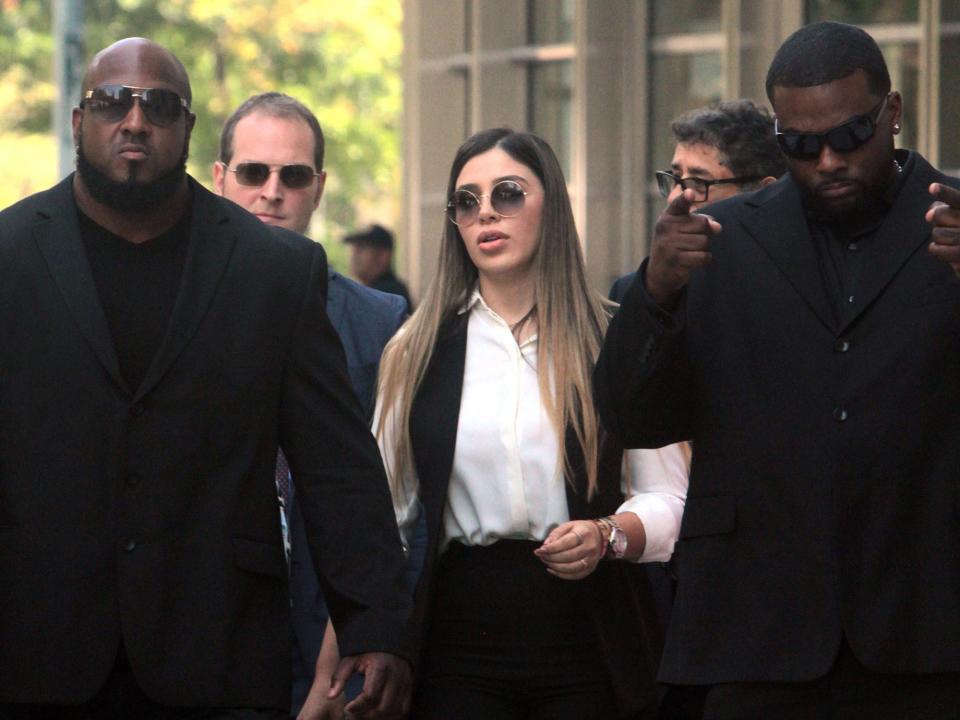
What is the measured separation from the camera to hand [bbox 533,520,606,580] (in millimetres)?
5113

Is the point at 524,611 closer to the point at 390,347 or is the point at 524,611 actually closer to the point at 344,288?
the point at 390,347

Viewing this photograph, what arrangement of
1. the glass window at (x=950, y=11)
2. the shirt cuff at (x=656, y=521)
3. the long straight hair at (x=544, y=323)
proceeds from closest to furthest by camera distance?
the shirt cuff at (x=656, y=521) < the long straight hair at (x=544, y=323) < the glass window at (x=950, y=11)

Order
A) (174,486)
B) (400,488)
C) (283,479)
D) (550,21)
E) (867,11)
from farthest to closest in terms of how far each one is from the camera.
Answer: (550,21) < (867,11) < (283,479) < (400,488) < (174,486)

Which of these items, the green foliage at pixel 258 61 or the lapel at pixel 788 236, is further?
the green foliage at pixel 258 61

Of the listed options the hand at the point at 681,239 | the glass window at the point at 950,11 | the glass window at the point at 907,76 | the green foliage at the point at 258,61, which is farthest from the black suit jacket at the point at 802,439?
the green foliage at the point at 258,61

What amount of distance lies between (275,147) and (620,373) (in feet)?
7.65

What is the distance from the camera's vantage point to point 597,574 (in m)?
5.45

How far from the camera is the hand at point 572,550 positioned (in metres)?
5.11

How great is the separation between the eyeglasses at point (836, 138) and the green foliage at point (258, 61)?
935 inches

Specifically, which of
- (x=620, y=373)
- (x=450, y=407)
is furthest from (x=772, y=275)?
(x=450, y=407)

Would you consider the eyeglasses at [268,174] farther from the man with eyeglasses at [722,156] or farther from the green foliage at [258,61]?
the green foliage at [258,61]

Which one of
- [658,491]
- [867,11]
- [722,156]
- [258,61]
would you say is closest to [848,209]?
[658,491]

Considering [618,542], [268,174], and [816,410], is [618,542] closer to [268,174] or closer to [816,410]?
[816,410]

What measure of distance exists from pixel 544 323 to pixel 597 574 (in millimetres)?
771
